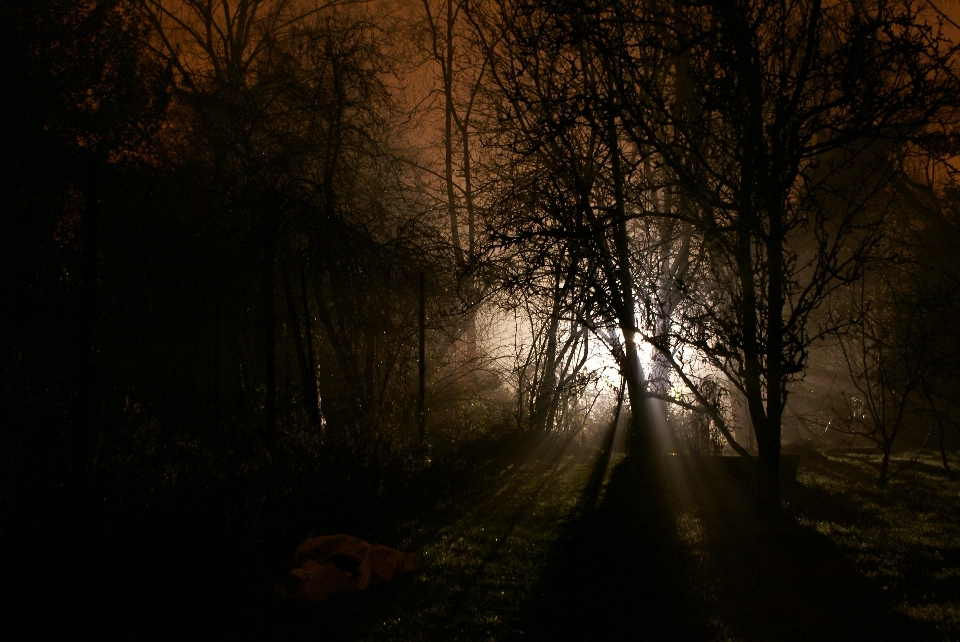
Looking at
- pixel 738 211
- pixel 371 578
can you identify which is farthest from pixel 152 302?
pixel 738 211

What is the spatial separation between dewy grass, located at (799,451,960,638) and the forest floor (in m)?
0.02

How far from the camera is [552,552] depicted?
6637mm

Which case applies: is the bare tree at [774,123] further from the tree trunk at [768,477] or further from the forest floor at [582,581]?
the forest floor at [582,581]

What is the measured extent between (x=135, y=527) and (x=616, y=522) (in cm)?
453

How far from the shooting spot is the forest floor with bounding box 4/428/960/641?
14.9 ft

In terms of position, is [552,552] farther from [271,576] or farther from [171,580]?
[171,580]

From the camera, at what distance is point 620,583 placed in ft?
18.4

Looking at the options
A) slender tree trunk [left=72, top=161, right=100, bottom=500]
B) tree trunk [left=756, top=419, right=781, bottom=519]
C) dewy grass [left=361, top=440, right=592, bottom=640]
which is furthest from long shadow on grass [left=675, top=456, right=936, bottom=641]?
slender tree trunk [left=72, top=161, right=100, bottom=500]

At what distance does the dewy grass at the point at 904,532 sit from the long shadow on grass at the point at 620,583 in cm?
134

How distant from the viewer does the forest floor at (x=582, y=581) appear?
4555mm

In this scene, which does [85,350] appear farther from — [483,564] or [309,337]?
[309,337]

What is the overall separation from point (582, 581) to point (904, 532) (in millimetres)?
3339

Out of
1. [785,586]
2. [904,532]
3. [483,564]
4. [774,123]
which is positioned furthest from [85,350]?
[904,532]

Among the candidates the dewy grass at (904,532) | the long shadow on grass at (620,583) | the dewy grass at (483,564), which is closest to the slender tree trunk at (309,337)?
the dewy grass at (483,564)
